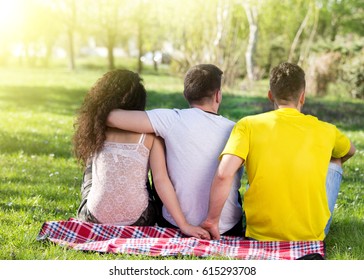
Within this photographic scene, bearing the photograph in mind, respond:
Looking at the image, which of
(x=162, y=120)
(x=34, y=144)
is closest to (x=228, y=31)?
(x=34, y=144)

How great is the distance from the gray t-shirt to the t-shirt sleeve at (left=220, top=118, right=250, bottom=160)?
10.1 inches

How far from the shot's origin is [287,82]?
4.33m

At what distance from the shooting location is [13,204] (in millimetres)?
5594

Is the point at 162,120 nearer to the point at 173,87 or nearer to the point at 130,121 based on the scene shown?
the point at 130,121

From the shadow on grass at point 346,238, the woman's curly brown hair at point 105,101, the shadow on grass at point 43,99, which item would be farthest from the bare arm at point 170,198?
the shadow on grass at point 43,99

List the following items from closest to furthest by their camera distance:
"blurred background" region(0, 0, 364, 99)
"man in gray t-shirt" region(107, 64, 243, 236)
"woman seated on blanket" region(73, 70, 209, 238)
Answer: "man in gray t-shirt" region(107, 64, 243, 236), "woman seated on blanket" region(73, 70, 209, 238), "blurred background" region(0, 0, 364, 99)

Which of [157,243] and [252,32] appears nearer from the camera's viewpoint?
[157,243]

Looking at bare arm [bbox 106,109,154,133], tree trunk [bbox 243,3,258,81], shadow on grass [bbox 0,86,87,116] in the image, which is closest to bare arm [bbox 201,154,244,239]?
bare arm [bbox 106,109,154,133]

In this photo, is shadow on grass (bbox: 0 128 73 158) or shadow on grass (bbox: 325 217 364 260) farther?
shadow on grass (bbox: 0 128 73 158)

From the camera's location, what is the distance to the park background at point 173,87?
17.6 feet

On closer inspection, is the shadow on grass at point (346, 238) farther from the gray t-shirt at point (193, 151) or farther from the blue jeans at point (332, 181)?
the gray t-shirt at point (193, 151)

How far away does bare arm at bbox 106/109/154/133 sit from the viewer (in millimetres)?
4418

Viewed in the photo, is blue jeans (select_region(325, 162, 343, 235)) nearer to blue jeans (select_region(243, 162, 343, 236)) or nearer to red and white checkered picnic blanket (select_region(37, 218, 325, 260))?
blue jeans (select_region(243, 162, 343, 236))

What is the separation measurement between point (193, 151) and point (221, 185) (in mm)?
388
